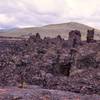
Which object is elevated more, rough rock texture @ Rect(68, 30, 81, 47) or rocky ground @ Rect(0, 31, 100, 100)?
rough rock texture @ Rect(68, 30, 81, 47)

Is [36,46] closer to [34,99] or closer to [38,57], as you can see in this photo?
[38,57]

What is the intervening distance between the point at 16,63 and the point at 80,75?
8.96 m

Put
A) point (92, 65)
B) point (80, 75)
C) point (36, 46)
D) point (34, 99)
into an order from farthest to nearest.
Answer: point (36, 46)
point (92, 65)
point (80, 75)
point (34, 99)

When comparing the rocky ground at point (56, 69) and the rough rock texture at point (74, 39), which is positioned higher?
the rough rock texture at point (74, 39)

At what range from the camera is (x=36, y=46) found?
144 ft

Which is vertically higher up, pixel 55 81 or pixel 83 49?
pixel 83 49

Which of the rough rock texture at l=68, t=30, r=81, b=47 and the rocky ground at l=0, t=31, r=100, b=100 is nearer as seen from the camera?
the rocky ground at l=0, t=31, r=100, b=100

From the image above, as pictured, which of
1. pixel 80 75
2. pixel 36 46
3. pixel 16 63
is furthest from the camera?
pixel 36 46

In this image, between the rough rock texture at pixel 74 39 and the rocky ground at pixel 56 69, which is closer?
the rocky ground at pixel 56 69

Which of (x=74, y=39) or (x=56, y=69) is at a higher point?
(x=74, y=39)

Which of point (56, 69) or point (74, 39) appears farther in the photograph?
point (74, 39)

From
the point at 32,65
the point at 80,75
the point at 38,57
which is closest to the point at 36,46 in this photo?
the point at 38,57

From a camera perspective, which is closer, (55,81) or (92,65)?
(55,81)

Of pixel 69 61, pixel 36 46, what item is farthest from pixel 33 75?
pixel 36 46
